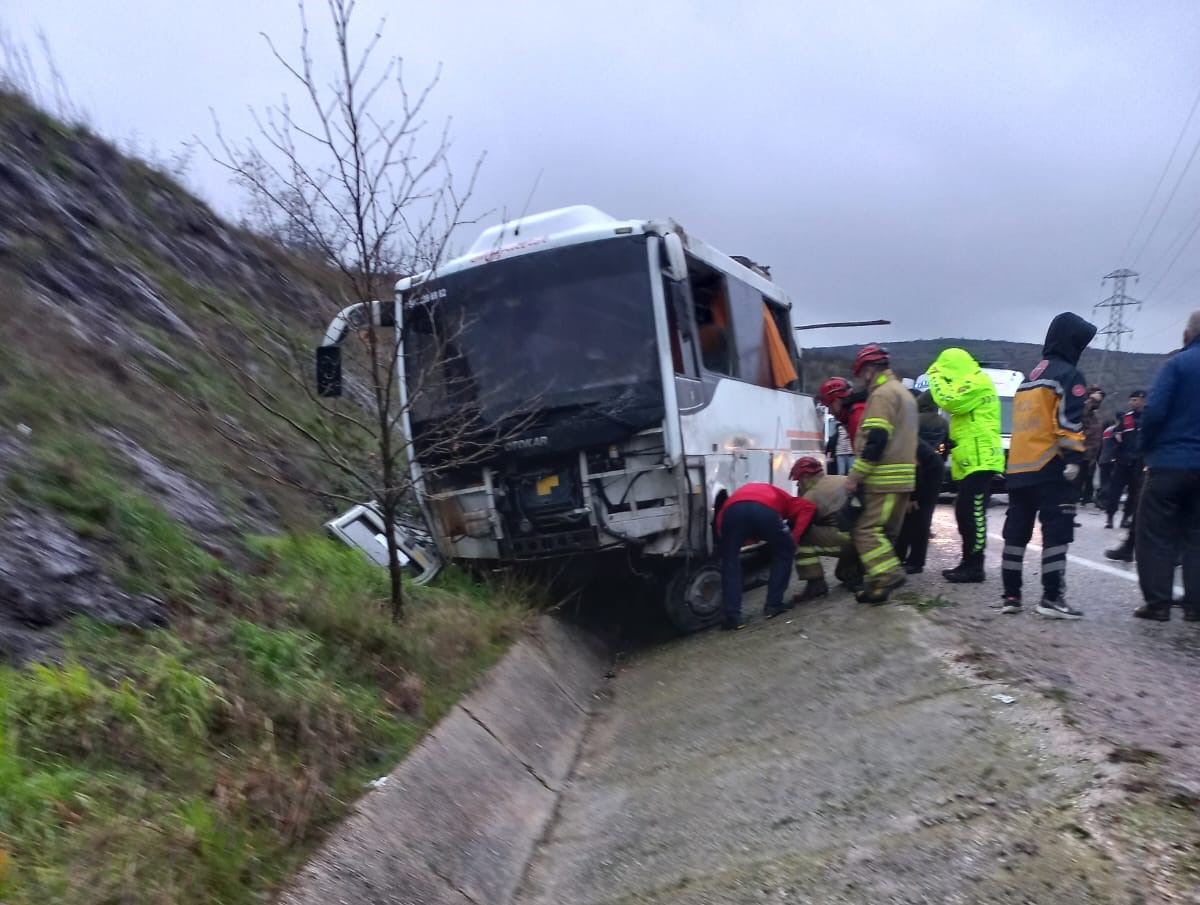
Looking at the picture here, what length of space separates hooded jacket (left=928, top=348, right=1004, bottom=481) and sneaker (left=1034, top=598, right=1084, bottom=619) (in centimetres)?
131

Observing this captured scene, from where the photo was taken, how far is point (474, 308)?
7910 millimetres

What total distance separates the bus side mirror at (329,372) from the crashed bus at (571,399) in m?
0.02

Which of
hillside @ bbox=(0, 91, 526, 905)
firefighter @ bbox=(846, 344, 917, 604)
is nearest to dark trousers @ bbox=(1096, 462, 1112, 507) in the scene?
firefighter @ bbox=(846, 344, 917, 604)

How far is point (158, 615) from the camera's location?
4.97m

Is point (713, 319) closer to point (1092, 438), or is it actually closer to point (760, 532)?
point (760, 532)

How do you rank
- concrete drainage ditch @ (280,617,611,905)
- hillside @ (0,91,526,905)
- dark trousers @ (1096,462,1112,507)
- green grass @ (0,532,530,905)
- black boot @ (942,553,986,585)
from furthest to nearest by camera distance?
dark trousers @ (1096,462,1112,507) < black boot @ (942,553,986,585) < concrete drainage ditch @ (280,617,611,905) < hillside @ (0,91,526,905) < green grass @ (0,532,530,905)

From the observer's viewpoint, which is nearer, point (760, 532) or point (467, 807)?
point (467, 807)

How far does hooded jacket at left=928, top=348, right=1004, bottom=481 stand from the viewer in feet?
24.9

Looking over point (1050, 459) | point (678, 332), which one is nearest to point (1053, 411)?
point (1050, 459)

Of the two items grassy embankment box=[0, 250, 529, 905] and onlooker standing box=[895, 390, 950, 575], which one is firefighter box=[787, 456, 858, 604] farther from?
grassy embankment box=[0, 250, 529, 905]

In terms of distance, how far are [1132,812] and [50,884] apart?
3.34 metres

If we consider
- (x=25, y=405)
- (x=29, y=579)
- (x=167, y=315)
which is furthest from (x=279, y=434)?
(x=29, y=579)

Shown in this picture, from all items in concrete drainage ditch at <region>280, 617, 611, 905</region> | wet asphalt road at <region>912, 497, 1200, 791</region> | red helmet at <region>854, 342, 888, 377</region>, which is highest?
red helmet at <region>854, 342, 888, 377</region>

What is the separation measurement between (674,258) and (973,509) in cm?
298
